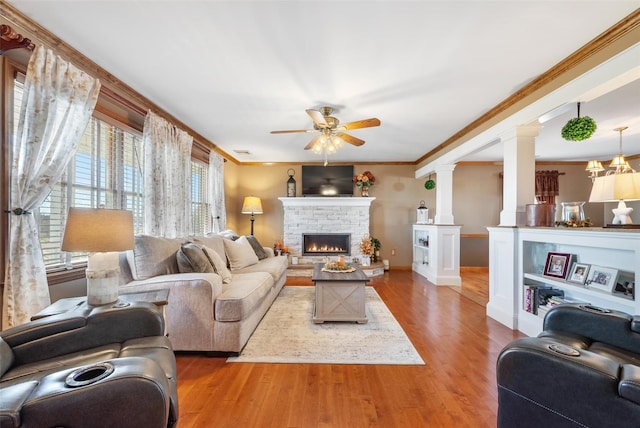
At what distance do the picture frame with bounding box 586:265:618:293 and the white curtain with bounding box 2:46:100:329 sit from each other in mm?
4172

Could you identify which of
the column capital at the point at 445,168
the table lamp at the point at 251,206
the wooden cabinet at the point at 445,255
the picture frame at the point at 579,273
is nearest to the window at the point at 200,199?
the table lamp at the point at 251,206

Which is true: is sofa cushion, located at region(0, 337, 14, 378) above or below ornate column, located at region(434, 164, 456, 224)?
below

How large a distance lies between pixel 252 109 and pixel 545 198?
6.66m

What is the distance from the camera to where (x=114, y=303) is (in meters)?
1.77

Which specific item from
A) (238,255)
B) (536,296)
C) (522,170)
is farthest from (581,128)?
(238,255)

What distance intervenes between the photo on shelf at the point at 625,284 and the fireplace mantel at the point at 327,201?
420 centimetres

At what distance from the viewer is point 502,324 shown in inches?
123

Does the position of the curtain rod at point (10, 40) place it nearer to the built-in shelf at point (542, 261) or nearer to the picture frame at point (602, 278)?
the built-in shelf at point (542, 261)

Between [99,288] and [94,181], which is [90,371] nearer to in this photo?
[99,288]

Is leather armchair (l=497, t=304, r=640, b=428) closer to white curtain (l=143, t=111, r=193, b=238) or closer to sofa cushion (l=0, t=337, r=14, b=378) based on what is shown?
sofa cushion (l=0, t=337, r=14, b=378)

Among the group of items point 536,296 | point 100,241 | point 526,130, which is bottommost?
point 536,296

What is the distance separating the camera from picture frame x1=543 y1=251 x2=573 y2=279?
2.60 m

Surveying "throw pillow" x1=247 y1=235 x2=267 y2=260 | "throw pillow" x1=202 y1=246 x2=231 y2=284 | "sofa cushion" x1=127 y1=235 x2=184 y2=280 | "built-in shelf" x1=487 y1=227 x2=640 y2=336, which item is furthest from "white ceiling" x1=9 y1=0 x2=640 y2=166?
"throw pillow" x1=247 y1=235 x2=267 y2=260

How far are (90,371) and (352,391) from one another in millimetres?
1547
